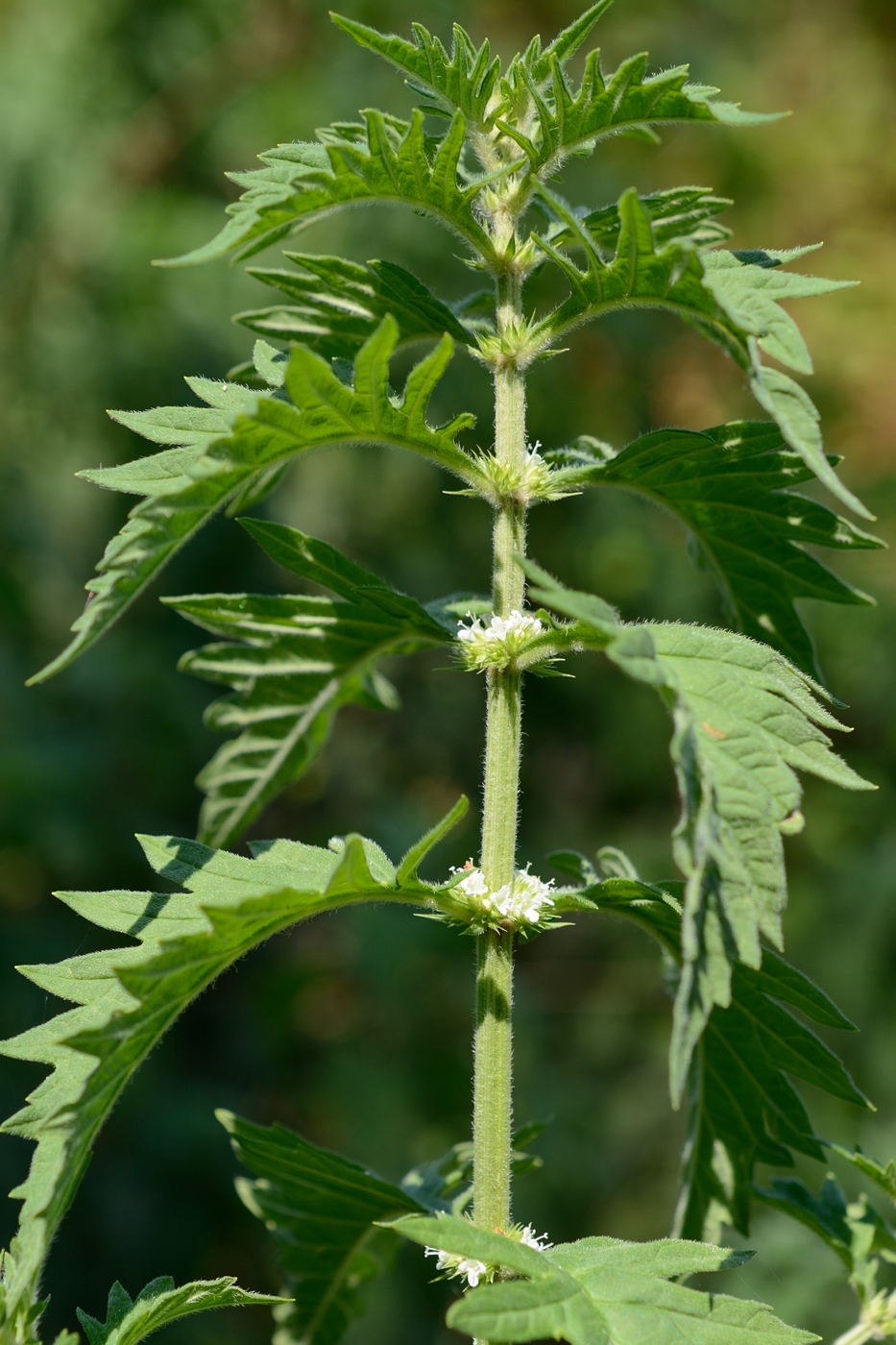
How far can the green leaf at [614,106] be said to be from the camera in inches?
32.5

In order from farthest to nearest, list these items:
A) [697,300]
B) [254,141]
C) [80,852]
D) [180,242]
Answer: [254,141], [180,242], [80,852], [697,300]

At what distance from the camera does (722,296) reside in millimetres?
730

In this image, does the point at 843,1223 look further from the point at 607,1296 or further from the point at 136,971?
the point at 136,971

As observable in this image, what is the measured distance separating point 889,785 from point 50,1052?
310 cm

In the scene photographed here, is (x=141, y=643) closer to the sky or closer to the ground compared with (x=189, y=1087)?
closer to the sky

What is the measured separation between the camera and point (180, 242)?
136 inches

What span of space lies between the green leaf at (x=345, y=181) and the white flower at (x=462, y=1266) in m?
0.64

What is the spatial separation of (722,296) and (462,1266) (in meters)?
0.60

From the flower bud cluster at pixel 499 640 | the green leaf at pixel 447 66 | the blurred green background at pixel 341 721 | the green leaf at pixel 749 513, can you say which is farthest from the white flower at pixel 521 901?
the blurred green background at pixel 341 721

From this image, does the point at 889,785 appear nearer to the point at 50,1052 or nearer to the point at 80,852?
the point at 80,852

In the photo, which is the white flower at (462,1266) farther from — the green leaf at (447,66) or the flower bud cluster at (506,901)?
the green leaf at (447,66)

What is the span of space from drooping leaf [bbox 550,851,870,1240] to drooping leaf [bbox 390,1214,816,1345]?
17 centimetres

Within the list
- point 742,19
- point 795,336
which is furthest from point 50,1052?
point 742,19

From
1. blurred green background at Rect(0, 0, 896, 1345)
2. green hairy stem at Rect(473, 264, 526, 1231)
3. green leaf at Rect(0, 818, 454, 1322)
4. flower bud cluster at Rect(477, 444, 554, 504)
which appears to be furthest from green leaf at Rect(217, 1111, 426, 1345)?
blurred green background at Rect(0, 0, 896, 1345)
